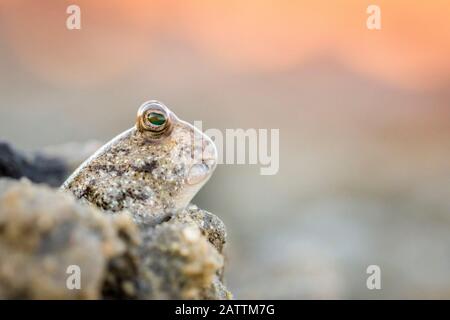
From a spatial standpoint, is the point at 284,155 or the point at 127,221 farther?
the point at 284,155

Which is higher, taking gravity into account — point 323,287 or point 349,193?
point 349,193

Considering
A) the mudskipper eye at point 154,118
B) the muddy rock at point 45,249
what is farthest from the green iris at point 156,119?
the muddy rock at point 45,249

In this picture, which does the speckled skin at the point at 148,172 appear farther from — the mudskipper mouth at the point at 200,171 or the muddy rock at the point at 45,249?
the muddy rock at the point at 45,249

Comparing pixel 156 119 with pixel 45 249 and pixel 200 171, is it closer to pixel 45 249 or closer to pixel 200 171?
pixel 200 171

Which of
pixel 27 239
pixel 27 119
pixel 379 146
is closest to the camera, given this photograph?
pixel 27 239

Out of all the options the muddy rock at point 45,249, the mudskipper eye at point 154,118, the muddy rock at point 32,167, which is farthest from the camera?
the muddy rock at point 32,167

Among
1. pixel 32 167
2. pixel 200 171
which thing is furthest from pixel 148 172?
pixel 32 167

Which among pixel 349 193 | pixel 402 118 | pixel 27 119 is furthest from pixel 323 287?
pixel 402 118

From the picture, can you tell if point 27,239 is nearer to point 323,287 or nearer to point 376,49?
point 323,287
